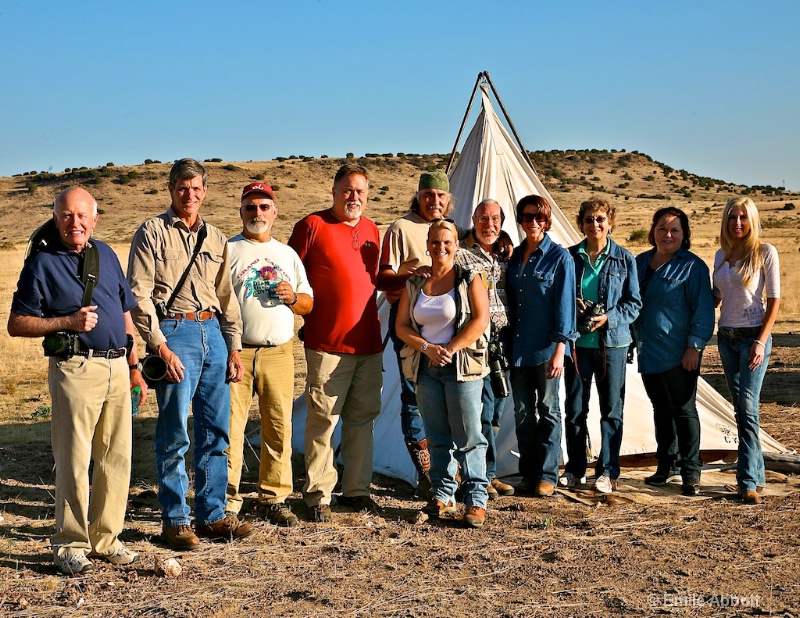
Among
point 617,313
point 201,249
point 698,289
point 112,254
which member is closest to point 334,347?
point 201,249

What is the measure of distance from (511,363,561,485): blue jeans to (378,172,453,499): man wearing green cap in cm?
Answer: 65

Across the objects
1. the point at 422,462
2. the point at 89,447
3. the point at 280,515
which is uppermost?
the point at 89,447

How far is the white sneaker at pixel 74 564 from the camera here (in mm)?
4312

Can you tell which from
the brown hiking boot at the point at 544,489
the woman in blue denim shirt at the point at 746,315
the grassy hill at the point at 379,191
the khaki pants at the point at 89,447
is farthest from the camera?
the grassy hill at the point at 379,191

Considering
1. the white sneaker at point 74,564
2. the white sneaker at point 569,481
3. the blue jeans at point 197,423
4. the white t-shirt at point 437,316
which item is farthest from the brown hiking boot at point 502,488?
the white sneaker at point 74,564

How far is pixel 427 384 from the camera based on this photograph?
5.23 meters

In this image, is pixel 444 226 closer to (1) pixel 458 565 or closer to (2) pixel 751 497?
(1) pixel 458 565

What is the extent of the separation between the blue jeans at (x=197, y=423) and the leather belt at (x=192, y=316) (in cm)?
2

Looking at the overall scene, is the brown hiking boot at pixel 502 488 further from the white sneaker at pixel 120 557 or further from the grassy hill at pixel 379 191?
the grassy hill at pixel 379 191

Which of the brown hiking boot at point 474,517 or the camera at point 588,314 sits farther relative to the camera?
the camera at point 588,314

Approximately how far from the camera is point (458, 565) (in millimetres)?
4492

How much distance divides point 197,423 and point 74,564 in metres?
0.96

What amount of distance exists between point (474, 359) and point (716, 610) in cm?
189

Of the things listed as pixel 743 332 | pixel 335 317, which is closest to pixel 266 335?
pixel 335 317
